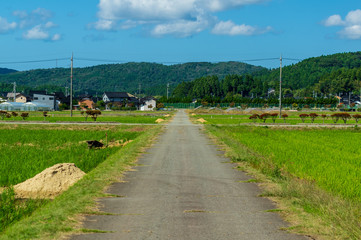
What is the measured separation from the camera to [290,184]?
1098 centimetres

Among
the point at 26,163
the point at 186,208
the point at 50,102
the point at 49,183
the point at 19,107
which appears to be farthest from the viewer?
the point at 50,102

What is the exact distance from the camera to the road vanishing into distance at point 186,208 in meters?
6.95

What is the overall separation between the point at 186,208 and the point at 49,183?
18.8ft

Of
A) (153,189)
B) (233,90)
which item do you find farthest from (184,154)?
(233,90)

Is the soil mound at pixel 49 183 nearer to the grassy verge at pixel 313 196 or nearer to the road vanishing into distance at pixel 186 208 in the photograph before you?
the road vanishing into distance at pixel 186 208

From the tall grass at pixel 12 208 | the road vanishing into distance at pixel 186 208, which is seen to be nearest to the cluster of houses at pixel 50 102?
the tall grass at pixel 12 208

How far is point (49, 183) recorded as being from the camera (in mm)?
12422

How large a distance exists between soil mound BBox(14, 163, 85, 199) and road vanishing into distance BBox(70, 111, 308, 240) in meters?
2.00

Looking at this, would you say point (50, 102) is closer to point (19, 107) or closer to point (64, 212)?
point (19, 107)

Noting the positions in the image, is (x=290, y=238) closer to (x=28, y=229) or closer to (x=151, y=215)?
(x=151, y=215)

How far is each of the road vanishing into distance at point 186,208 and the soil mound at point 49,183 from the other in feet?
6.57

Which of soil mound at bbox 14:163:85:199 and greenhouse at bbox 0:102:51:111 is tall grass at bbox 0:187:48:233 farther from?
greenhouse at bbox 0:102:51:111

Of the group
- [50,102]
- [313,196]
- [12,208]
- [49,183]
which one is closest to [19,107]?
[50,102]

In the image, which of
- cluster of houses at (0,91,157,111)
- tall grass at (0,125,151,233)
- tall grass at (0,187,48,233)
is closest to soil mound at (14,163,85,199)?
tall grass at (0,125,151,233)
